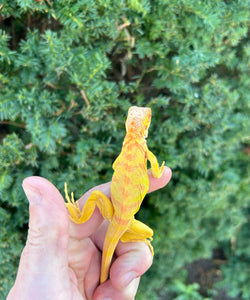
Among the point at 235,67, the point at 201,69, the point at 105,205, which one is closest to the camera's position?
the point at 105,205

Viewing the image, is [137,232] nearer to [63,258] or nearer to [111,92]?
[63,258]

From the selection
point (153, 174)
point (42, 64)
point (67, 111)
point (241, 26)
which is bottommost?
point (153, 174)

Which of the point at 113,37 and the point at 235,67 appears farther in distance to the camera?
the point at 235,67

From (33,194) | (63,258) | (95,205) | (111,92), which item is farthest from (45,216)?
(111,92)

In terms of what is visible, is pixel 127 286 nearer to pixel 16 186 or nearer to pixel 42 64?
pixel 16 186

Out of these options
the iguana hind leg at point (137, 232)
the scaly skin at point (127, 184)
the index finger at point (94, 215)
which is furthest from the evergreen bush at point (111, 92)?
the iguana hind leg at point (137, 232)

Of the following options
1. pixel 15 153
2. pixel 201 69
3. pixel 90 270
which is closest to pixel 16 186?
pixel 15 153

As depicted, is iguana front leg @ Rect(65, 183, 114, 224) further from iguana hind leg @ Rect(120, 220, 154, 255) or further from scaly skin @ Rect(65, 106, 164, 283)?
iguana hind leg @ Rect(120, 220, 154, 255)

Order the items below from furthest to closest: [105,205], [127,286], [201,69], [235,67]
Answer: [235,67]
[201,69]
[127,286]
[105,205]
